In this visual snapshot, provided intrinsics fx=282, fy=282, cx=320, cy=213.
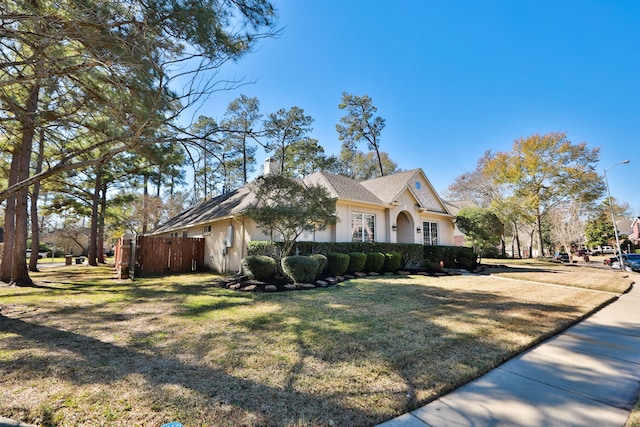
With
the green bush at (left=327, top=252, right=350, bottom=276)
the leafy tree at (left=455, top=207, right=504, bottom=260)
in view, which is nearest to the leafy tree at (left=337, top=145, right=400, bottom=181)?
the leafy tree at (left=455, top=207, right=504, bottom=260)

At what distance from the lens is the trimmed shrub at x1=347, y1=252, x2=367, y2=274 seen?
12.3 meters

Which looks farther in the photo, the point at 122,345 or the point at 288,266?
the point at 288,266

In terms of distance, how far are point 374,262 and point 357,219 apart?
123 inches

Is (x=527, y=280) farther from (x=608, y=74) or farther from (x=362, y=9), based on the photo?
(x=362, y=9)

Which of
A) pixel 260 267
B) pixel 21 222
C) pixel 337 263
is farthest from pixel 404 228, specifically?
pixel 21 222

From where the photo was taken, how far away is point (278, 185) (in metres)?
10.3

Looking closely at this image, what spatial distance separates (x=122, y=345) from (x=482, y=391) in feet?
16.0

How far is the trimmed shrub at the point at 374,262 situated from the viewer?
13.0 metres

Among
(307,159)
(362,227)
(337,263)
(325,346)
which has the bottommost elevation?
(325,346)

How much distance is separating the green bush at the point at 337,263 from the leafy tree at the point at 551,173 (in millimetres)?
23751

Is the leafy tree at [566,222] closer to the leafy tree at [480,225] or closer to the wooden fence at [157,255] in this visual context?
the leafy tree at [480,225]

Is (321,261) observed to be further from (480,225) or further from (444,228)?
(444,228)

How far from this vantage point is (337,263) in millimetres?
11602

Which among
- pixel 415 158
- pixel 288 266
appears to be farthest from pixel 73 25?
pixel 415 158
